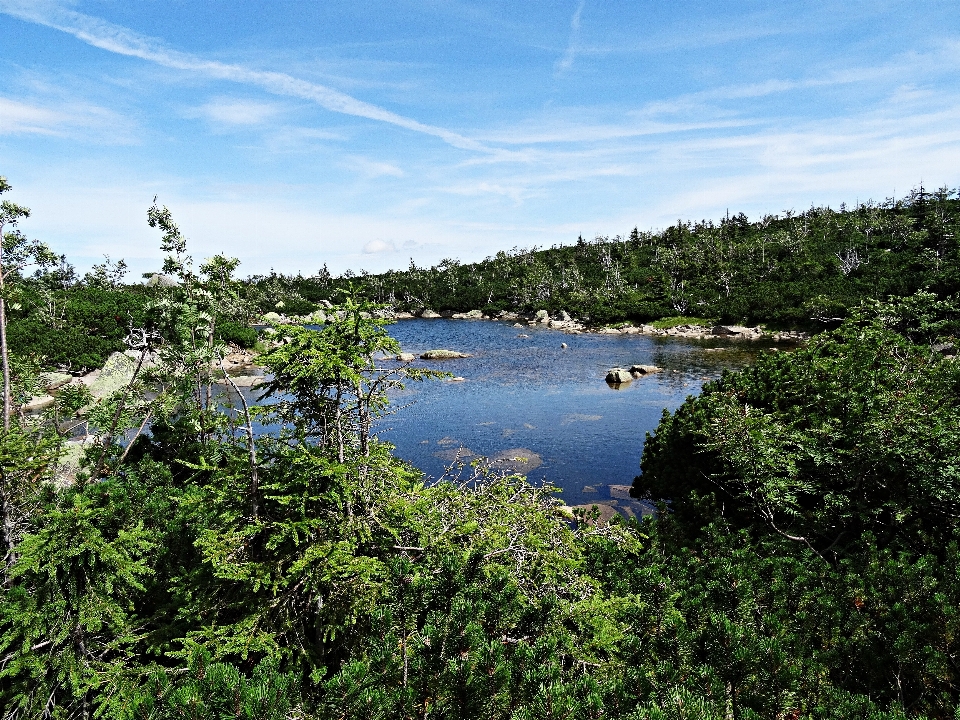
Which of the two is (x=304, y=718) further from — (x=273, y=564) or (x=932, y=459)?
(x=932, y=459)

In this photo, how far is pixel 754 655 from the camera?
5.91m

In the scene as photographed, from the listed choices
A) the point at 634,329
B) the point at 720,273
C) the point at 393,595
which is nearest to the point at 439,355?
the point at 634,329

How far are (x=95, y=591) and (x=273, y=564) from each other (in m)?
2.39

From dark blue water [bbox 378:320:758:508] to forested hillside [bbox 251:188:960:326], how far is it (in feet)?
68.2

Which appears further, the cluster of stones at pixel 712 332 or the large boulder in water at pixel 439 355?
the cluster of stones at pixel 712 332

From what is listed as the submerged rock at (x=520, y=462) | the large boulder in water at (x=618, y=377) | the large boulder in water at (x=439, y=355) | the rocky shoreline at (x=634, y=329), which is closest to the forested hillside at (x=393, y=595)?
the submerged rock at (x=520, y=462)

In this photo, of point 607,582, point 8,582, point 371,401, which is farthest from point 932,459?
point 8,582

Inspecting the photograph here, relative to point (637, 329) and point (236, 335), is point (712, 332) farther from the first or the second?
point (236, 335)

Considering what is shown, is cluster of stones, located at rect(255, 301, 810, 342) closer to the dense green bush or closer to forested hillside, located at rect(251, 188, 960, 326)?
forested hillside, located at rect(251, 188, 960, 326)

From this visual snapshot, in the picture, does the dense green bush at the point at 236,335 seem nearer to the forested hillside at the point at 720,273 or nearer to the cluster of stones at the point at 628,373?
the forested hillside at the point at 720,273

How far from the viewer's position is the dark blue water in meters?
28.3

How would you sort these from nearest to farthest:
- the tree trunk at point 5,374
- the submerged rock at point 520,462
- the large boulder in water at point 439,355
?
the tree trunk at point 5,374 < the submerged rock at point 520,462 < the large boulder in water at point 439,355

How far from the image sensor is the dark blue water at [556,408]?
28.3 m

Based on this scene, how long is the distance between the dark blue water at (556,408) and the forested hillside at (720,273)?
20.8m
